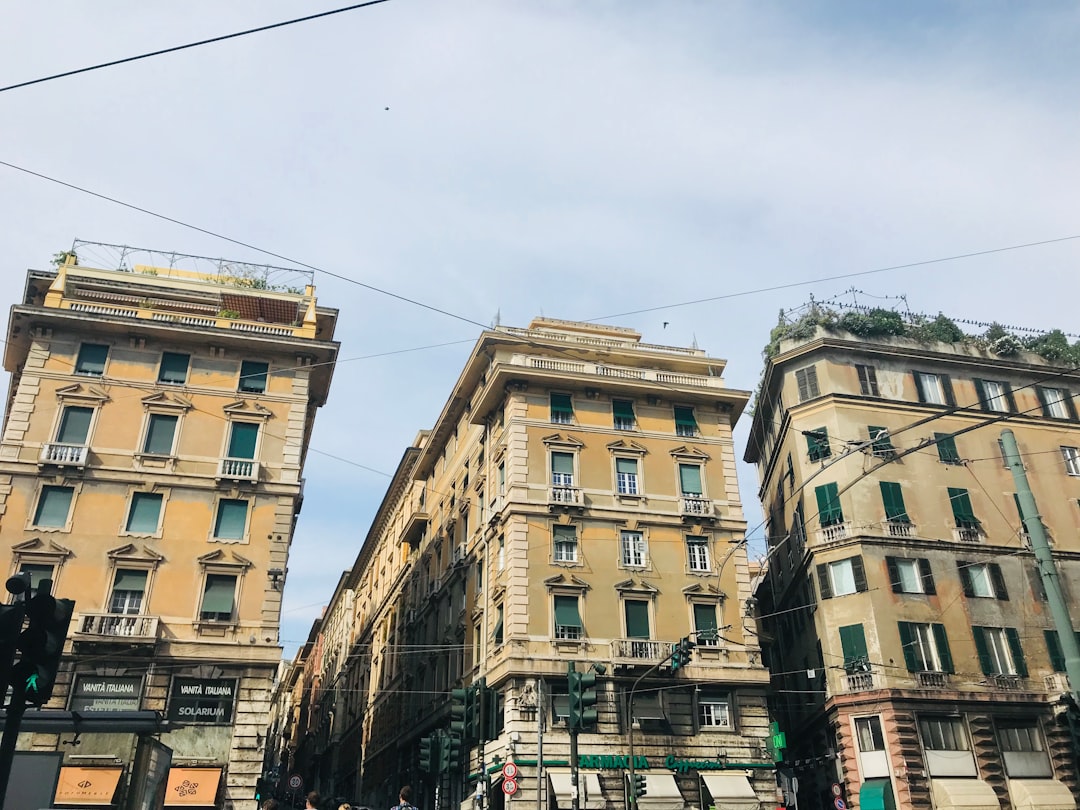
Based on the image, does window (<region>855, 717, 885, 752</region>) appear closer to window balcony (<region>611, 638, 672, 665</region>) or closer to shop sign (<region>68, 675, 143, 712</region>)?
window balcony (<region>611, 638, 672, 665</region>)

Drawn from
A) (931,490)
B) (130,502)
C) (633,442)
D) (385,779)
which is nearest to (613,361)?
(633,442)

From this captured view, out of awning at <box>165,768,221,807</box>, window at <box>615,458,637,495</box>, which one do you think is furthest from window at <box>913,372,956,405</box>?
awning at <box>165,768,221,807</box>

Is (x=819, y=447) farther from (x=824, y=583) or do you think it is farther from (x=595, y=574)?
(x=595, y=574)

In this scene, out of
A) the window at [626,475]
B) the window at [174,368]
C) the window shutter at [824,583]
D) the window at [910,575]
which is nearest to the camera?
the window at [174,368]

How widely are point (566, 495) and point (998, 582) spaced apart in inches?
678

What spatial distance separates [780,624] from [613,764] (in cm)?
1550

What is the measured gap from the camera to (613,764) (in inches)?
1148

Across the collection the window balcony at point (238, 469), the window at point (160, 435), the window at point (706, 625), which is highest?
the window at point (160, 435)

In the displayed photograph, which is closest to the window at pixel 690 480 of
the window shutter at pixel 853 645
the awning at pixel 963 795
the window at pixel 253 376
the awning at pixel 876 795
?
the window shutter at pixel 853 645

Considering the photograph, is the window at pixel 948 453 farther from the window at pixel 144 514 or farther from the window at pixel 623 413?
the window at pixel 144 514

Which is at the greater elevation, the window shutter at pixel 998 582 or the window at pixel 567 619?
the window shutter at pixel 998 582

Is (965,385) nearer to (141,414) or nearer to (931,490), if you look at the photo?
(931,490)

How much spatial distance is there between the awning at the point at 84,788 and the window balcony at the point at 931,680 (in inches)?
1028

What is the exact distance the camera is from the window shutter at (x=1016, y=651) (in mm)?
33000
